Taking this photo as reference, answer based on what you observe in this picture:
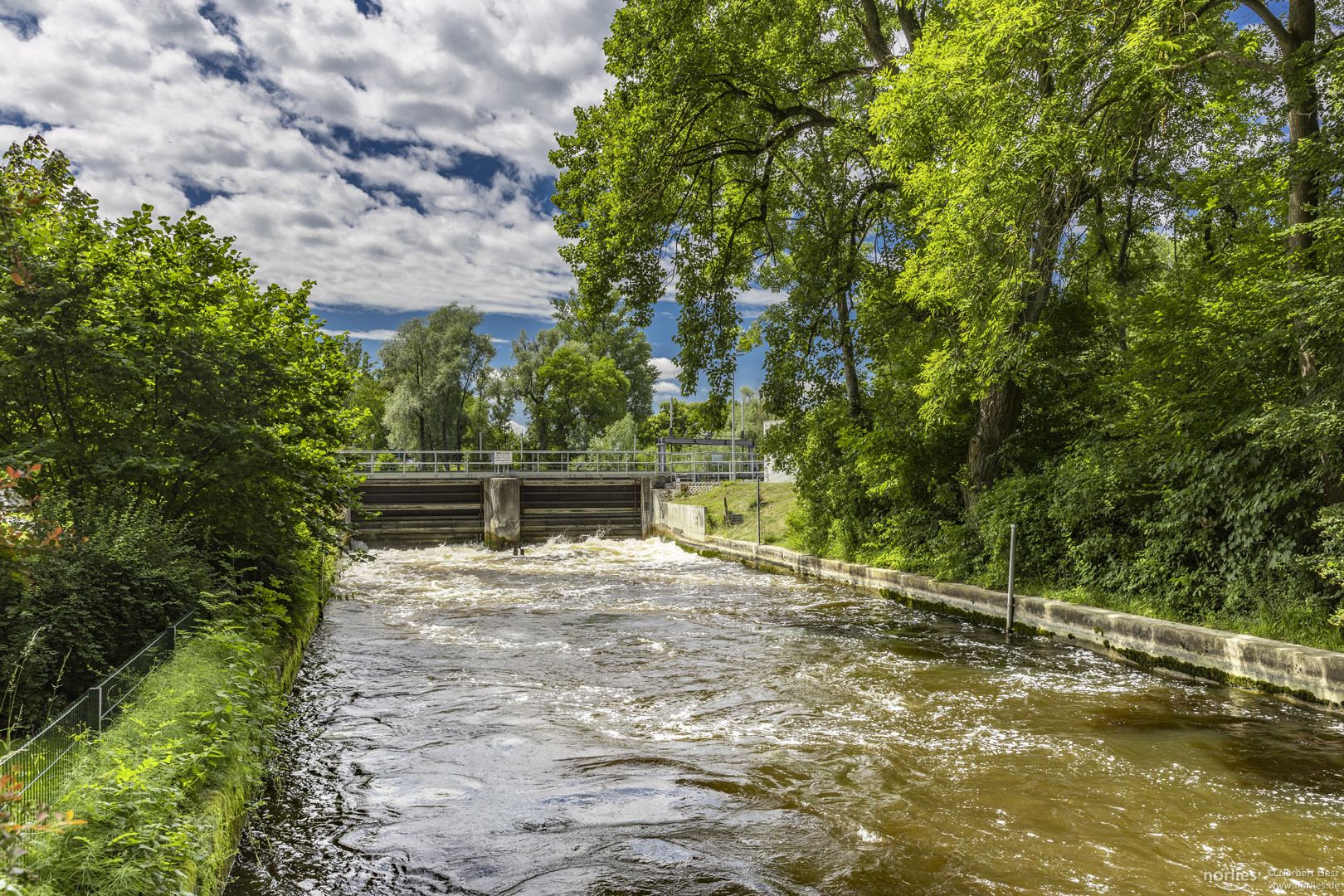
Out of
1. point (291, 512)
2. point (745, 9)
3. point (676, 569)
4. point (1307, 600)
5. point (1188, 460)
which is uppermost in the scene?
point (745, 9)

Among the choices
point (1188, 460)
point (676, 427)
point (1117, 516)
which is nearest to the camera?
point (1188, 460)

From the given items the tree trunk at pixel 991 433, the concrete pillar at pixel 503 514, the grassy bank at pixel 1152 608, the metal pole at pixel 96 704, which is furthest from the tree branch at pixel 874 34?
the concrete pillar at pixel 503 514

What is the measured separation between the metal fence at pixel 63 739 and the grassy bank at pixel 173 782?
0.24ft

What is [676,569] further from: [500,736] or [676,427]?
[676,427]

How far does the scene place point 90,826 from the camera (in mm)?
3010

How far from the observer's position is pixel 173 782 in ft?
12.0

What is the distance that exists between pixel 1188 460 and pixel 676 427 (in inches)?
2947

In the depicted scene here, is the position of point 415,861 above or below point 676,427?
below

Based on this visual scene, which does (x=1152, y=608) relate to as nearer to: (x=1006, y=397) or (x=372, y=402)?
(x=1006, y=397)

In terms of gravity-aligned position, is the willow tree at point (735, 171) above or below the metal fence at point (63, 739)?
above

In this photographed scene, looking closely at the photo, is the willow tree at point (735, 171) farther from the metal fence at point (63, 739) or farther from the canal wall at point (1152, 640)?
the metal fence at point (63, 739)

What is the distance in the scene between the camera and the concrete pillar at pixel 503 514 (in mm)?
29906

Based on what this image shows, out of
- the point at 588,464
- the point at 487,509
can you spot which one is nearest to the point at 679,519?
the point at 487,509

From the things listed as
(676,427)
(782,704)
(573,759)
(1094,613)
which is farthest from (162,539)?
(676,427)
